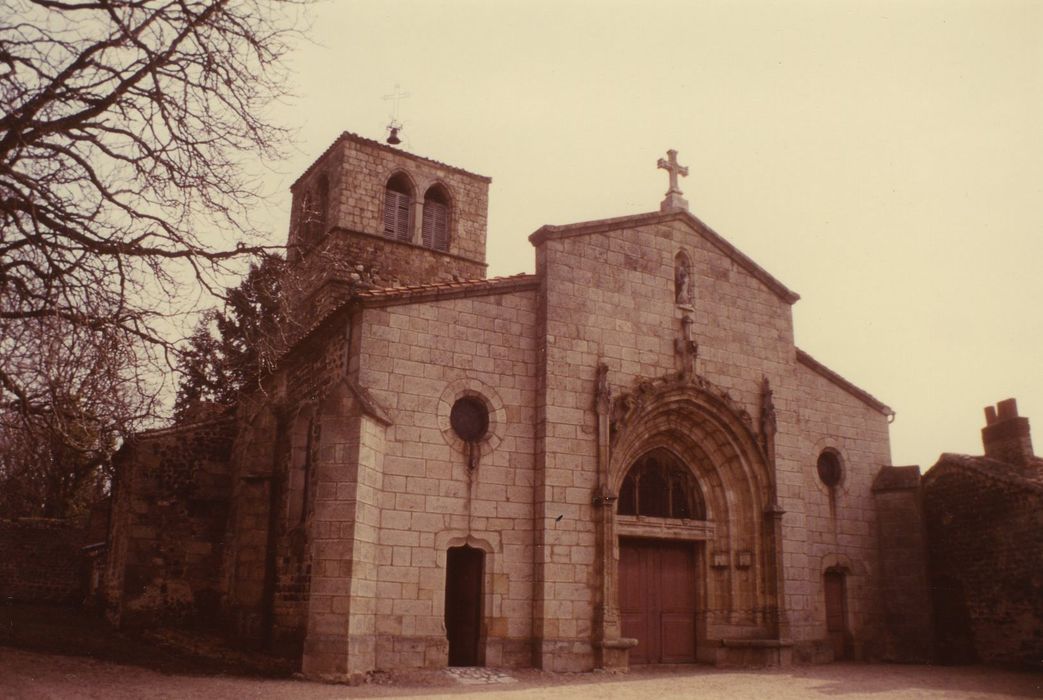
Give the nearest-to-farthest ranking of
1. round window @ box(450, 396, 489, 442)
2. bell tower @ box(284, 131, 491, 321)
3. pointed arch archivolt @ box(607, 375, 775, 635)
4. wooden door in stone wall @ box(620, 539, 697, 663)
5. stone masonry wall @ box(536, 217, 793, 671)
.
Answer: stone masonry wall @ box(536, 217, 793, 671), round window @ box(450, 396, 489, 442), wooden door in stone wall @ box(620, 539, 697, 663), pointed arch archivolt @ box(607, 375, 775, 635), bell tower @ box(284, 131, 491, 321)

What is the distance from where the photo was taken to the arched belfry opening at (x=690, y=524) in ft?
45.5

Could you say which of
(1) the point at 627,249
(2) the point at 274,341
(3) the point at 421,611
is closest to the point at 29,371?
(2) the point at 274,341

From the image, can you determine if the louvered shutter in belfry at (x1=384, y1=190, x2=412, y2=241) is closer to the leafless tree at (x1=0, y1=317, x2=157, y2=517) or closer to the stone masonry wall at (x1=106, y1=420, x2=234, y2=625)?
the stone masonry wall at (x1=106, y1=420, x2=234, y2=625)

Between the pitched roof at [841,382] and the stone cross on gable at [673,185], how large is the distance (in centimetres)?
378

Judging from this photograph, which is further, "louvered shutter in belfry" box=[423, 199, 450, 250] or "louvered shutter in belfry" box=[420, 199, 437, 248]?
"louvered shutter in belfry" box=[423, 199, 450, 250]

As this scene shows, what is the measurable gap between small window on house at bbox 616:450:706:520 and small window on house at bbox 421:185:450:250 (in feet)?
30.0

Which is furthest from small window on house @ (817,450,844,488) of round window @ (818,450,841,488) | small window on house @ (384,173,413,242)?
small window on house @ (384,173,413,242)

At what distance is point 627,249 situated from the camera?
48.0 ft

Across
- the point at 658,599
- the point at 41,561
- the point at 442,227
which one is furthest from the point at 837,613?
the point at 41,561

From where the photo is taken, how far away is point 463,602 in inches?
493

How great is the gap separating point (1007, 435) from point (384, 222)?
47.3 feet

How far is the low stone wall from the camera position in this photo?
22250 millimetres

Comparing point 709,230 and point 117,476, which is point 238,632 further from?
point 709,230

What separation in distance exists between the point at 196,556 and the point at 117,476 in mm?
3504
